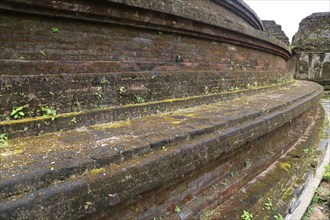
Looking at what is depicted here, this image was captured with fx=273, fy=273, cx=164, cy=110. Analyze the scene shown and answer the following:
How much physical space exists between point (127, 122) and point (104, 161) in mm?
821

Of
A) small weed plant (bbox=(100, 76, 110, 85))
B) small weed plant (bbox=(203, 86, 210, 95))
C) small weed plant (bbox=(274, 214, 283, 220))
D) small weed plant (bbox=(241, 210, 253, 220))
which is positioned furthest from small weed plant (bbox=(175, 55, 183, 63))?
small weed plant (bbox=(274, 214, 283, 220))

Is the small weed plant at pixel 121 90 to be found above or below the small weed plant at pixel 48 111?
above

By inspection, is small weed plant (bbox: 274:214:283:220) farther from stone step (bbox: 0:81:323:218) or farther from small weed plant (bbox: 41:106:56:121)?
small weed plant (bbox: 41:106:56:121)

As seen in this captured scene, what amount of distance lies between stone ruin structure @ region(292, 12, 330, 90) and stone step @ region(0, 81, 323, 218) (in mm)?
13289

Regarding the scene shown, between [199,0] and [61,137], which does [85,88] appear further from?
[199,0]

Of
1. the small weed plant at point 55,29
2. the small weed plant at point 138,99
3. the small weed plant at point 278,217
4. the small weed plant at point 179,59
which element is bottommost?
the small weed plant at point 278,217

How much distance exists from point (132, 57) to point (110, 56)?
252 mm

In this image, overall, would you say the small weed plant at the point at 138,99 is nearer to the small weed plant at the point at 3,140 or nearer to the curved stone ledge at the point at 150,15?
the curved stone ledge at the point at 150,15

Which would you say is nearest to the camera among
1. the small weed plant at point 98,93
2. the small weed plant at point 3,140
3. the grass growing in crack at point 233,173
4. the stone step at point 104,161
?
the stone step at point 104,161

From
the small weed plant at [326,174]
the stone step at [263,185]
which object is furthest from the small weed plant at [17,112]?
the small weed plant at [326,174]

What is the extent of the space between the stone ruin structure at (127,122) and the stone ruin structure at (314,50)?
11845 mm

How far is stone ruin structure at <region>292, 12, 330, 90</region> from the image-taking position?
1362cm

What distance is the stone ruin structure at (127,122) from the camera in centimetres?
141

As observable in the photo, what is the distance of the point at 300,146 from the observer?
14.4 ft
